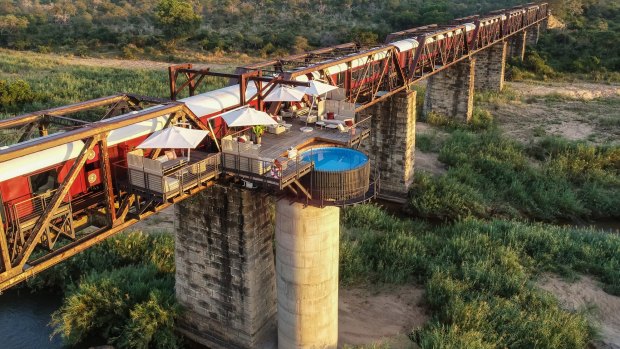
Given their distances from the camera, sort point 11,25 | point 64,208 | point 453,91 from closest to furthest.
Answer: point 64,208, point 453,91, point 11,25

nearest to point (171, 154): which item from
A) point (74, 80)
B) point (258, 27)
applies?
point (74, 80)

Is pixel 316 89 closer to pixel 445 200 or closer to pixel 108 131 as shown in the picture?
pixel 108 131

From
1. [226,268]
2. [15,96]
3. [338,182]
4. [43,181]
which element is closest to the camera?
[43,181]

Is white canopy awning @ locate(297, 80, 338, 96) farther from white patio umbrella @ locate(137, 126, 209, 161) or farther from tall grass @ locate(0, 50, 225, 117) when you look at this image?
tall grass @ locate(0, 50, 225, 117)

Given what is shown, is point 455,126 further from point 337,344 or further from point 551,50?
point 551,50

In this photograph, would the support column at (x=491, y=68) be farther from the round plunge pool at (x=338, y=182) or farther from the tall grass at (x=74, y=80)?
the round plunge pool at (x=338, y=182)

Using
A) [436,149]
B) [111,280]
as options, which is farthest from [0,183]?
[436,149]
